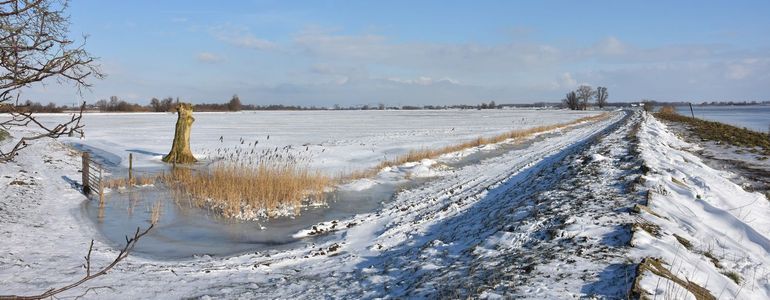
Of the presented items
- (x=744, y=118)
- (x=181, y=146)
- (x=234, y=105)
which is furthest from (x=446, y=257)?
(x=234, y=105)

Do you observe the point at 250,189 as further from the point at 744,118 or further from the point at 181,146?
the point at 744,118

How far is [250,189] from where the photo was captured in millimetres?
13578

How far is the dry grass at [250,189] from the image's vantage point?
1279 cm

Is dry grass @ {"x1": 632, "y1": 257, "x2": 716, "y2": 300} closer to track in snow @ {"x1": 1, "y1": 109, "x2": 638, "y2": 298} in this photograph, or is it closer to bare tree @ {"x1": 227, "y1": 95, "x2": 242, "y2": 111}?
track in snow @ {"x1": 1, "y1": 109, "x2": 638, "y2": 298}

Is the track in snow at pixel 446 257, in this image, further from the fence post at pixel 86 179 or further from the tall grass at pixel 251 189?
the fence post at pixel 86 179

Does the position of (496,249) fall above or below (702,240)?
below

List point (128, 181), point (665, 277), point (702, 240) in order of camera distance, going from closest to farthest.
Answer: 1. point (665, 277)
2. point (702, 240)
3. point (128, 181)

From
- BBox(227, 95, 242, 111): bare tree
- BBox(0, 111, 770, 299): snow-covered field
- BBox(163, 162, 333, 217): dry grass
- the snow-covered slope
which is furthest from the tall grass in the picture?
BBox(227, 95, 242, 111): bare tree

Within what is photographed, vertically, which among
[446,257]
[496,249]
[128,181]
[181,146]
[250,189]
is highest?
[181,146]

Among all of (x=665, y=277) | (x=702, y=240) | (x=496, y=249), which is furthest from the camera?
(x=496, y=249)

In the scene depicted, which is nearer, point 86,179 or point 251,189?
point 251,189

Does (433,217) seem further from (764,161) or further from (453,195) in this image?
(764,161)

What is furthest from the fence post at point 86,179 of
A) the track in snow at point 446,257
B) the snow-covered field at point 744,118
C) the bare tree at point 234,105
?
the bare tree at point 234,105

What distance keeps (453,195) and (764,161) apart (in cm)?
892
